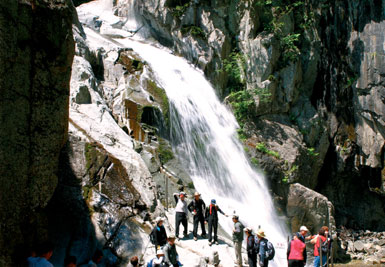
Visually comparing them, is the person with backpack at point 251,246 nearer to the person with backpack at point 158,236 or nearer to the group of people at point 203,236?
the group of people at point 203,236

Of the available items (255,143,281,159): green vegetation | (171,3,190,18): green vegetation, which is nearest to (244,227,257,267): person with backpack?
(255,143,281,159): green vegetation

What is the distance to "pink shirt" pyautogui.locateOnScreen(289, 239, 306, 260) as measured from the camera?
7.84 m

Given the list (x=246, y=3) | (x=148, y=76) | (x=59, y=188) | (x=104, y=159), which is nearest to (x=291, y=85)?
(x=246, y=3)

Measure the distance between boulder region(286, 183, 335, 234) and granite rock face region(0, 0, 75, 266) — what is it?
13.8 meters

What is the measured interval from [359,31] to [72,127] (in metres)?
21.5

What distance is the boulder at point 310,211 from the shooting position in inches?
699

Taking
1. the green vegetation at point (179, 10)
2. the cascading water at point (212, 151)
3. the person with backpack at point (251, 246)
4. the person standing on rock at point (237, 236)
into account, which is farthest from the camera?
the green vegetation at point (179, 10)

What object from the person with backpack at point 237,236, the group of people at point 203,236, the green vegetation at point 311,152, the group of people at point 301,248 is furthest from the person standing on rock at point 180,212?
the green vegetation at point 311,152

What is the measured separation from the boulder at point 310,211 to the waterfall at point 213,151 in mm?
1083

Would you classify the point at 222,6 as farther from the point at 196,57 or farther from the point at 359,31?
the point at 359,31

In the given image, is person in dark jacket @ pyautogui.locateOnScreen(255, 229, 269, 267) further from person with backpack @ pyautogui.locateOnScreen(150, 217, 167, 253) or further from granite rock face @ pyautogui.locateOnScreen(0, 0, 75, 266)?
granite rock face @ pyautogui.locateOnScreen(0, 0, 75, 266)

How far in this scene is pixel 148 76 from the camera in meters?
17.5

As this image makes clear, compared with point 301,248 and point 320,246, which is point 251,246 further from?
point 320,246

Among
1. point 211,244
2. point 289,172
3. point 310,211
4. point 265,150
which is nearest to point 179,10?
point 265,150
